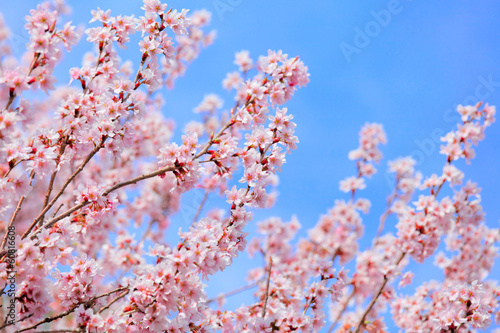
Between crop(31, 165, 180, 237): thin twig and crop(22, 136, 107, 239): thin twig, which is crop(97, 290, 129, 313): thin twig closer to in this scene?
crop(31, 165, 180, 237): thin twig

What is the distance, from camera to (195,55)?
985 centimetres

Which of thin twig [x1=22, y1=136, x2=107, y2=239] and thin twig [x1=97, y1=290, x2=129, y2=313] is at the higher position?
thin twig [x1=22, y1=136, x2=107, y2=239]

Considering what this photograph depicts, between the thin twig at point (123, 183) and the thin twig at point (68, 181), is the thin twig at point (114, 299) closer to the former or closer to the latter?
the thin twig at point (123, 183)

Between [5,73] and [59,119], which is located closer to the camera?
[5,73]

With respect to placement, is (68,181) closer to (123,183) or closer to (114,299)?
(123,183)

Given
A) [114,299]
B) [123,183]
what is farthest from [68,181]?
[114,299]

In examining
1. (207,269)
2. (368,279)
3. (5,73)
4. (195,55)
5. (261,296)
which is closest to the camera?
(5,73)

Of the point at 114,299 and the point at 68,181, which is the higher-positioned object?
the point at 68,181

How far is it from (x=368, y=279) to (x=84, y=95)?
653cm

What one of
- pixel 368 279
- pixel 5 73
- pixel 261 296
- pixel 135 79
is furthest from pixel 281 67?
pixel 368 279

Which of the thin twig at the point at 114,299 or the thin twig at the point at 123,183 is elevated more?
the thin twig at the point at 123,183

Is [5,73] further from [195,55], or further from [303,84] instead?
[195,55]

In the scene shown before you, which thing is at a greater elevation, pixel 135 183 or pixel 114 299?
pixel 135 183

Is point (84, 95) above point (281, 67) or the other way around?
the other way around
